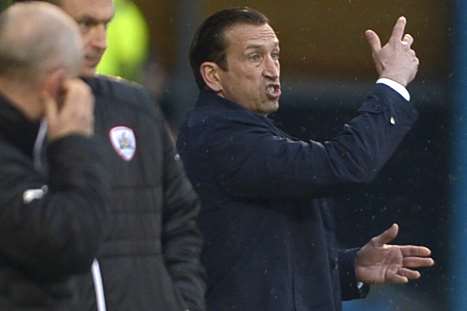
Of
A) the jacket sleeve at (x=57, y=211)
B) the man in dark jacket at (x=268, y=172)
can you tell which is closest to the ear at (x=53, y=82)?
the jacket sleeve at (x=57, y=211)

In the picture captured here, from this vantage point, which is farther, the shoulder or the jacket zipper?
the shoulder

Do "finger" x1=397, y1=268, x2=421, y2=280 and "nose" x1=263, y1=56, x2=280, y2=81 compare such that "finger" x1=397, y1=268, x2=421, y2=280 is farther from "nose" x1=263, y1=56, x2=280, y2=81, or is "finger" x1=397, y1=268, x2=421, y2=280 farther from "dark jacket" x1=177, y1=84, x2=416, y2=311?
"nose" x1=263, y1=56, x2=280, y2=81

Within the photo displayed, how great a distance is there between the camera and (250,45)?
17.4 feet

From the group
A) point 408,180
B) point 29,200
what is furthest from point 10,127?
point 408,180

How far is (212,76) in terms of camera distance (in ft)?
17.4

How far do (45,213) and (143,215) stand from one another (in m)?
0.48

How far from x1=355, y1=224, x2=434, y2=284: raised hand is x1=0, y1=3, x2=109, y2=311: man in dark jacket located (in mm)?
1680

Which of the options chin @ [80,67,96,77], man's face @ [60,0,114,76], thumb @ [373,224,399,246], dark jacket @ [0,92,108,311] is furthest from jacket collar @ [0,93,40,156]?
thumb @ [373,224,399,246]

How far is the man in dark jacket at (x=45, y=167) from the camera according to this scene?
379 cm

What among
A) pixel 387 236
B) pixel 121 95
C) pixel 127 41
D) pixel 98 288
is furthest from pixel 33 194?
pixel 127 41

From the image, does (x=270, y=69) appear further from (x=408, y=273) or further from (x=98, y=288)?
(x=98, y=288)

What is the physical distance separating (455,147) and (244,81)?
192 centimetres

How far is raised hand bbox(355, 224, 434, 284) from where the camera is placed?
5445 millimetres

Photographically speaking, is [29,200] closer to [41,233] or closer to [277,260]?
[41,233]
